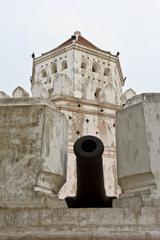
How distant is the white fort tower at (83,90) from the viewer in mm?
19547

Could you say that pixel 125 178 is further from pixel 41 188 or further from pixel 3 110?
pixel 3 110

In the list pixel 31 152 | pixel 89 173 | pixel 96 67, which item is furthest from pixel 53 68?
pixel 31 152

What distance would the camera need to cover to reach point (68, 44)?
2609 centimetres

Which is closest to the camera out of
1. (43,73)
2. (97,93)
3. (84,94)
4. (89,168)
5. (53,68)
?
(89,168)

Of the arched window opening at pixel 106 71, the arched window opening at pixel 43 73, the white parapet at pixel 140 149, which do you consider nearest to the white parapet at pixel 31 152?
the white parapet at pixel 140 149

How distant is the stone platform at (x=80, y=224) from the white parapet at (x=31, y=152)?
171mm

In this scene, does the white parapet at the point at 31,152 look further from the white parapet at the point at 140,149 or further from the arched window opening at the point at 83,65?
the arched window opening at the point at 83,65

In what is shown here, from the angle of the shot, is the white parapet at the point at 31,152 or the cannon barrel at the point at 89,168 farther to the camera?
the cannon barrel at the point at 89,168

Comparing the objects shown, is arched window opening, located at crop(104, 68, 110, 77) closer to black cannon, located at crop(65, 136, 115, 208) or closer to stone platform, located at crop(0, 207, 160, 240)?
black cannon, located at crop(65, 136, 115, 208)

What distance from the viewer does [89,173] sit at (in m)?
3.66

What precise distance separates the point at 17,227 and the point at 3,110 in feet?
4.02

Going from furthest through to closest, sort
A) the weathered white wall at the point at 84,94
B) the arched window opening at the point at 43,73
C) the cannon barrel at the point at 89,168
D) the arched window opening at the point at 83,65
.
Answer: the arched window opening at the point at 43,73, the arched window opening at the point at 83,65, the weathered white wall at the point at 84,94, the cannon barrel at the point at 89,168

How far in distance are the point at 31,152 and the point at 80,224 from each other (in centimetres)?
86

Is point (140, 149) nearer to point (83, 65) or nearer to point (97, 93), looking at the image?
point (97, 93)
